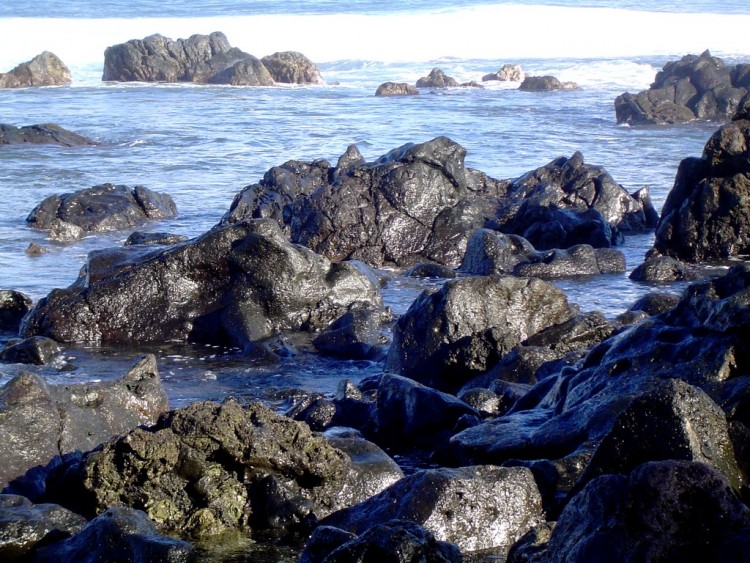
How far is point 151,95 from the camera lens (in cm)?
3966

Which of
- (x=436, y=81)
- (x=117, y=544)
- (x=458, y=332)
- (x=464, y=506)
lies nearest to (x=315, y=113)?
(x=436, y=81)

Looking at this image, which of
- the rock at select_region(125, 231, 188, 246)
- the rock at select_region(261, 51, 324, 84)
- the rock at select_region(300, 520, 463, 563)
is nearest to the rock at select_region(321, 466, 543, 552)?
the rock at select_region(300, 520, 463, 563)

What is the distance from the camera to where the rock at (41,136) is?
25.3 m

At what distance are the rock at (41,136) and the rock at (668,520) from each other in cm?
2402

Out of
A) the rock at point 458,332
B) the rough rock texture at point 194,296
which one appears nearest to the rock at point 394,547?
the rock at point 458,332

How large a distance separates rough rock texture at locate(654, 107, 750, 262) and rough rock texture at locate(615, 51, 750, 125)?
56.5 ft

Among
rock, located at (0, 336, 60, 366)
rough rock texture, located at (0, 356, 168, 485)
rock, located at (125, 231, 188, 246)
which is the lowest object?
rock, located at (0, 336, 60, 366)

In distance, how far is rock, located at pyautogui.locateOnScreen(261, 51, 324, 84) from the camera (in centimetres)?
4522

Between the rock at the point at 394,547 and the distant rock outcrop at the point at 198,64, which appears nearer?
the rock at the point at 394,547

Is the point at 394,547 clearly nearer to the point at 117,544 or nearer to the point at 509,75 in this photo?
the point at 117,544

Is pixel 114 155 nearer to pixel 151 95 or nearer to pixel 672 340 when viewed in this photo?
pixel 151 95

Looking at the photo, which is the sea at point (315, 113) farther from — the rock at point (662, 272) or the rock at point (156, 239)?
the rock at point (156, 239)

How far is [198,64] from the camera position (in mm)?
46781

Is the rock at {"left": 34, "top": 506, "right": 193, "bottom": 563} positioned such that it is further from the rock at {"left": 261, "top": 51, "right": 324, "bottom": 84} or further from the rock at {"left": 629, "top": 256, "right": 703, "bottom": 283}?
the rock at {"left": 261, "top": 51, "right": 324, "bottom": 84}
